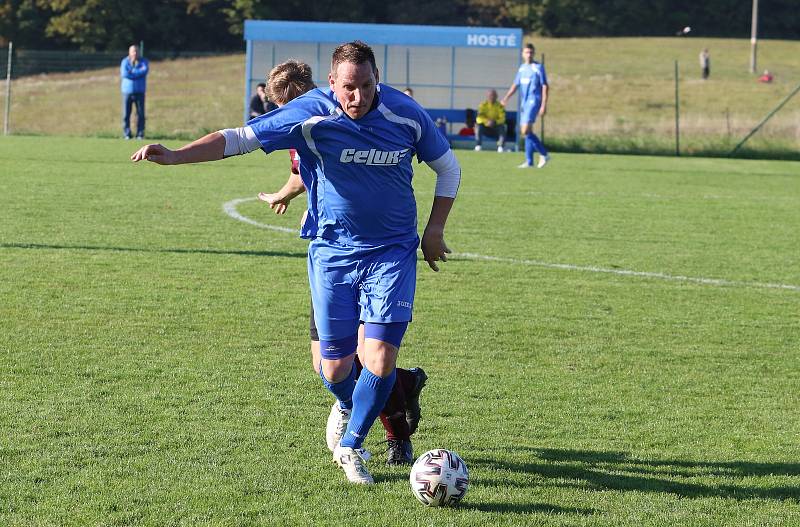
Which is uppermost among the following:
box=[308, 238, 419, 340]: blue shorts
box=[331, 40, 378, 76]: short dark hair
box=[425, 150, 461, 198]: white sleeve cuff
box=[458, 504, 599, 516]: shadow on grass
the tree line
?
the tree line

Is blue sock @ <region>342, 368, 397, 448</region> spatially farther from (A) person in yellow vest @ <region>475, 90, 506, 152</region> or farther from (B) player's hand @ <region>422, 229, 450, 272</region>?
(A) person in yellow vest @ <region>475, 90, 506, 152</region>

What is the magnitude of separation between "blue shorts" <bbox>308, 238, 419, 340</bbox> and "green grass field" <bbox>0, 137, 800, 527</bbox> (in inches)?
26.3

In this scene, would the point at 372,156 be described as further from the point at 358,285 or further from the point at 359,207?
the point at 358,285

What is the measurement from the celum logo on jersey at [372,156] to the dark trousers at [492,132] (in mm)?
23876

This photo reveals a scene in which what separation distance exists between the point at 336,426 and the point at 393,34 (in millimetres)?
27153

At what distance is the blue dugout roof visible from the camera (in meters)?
31.6

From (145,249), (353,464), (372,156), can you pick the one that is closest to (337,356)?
(353,464)

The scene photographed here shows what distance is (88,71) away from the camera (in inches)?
1395

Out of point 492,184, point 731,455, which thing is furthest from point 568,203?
point 731,455

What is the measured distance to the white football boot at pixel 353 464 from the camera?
4895mm

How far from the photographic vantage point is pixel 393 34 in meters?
31.6

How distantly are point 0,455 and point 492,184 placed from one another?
47.2 ft

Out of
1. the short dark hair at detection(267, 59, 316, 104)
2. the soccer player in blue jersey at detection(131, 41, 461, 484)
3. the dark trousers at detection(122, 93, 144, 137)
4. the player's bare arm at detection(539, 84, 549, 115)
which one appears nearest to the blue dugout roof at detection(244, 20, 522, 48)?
the dark trousers at detection(122, 93, 144, 137)

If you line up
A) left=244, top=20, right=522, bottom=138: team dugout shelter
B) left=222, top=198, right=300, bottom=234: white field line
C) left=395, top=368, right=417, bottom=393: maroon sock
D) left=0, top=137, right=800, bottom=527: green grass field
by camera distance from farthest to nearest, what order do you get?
left=244, top=20, right=522, bottom=138: team dugout shelter < left=222, top=198, right=300, bottom=234: white field line < left=395, top=368, right=417, bottom=393: maroon sock < left=0, top=137, right=800, bottom=527: green grass field
